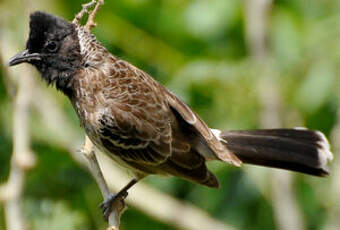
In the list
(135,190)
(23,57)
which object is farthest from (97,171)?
(135,190)

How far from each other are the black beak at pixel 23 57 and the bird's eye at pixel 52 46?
0.08 meters

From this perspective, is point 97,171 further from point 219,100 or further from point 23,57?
point 219,100

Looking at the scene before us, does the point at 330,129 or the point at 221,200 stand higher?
the point at 330,129

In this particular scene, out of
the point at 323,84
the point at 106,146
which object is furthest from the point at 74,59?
the point at 323,84

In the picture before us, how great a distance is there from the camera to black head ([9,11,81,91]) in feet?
19.0

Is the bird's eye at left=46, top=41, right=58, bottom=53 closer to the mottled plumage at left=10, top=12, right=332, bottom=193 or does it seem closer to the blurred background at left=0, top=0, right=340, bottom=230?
the mottled plumage at left=10, top=12, right=332, bottom=193

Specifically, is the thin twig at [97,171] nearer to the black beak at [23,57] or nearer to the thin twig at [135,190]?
the black beak at [23,57]

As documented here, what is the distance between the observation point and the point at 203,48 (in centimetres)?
733

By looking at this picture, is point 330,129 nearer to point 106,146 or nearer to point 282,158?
point 282,158

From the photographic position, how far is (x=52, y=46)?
5918mm

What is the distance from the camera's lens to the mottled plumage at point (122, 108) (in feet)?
19.1

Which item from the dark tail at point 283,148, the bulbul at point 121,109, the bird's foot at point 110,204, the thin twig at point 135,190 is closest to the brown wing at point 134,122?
the bulbul at point 121,109

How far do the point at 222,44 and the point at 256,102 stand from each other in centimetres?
64

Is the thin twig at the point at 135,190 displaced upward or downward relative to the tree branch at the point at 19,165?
downward
